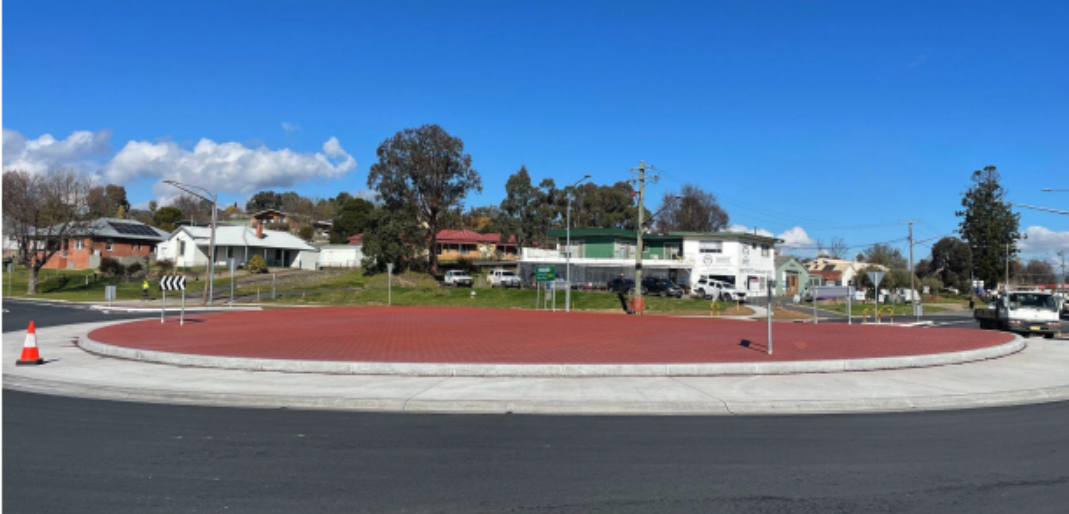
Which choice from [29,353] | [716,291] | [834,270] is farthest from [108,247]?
[834,270]

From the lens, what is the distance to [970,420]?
10398 mm

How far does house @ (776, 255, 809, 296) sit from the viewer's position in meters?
80.1

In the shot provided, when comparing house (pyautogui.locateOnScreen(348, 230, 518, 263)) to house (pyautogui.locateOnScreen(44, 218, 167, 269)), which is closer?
house (pyautogui.locateOnScreen(44, 218, 167, 269))

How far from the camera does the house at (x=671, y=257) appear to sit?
2709 inches

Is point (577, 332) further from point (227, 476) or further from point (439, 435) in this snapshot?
point (227, 476)

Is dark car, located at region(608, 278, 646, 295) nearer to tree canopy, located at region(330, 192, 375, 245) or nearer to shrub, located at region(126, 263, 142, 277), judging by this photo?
shrub, located at region(126, 263, 142, 277)

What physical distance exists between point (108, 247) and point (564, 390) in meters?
81.4

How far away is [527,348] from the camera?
18562mm

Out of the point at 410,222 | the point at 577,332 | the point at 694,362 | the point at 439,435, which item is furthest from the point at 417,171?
the point at 439,435

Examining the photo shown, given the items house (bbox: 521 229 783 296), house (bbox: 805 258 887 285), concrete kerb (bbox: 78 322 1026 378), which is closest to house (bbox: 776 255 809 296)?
house (bbox: 521 229 783 296)

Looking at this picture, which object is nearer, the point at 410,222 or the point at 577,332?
the point at 577,332

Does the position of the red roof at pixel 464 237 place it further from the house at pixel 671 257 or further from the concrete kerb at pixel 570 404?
the concrete kerb at pixel 570 404

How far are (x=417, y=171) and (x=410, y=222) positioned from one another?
17.1ft

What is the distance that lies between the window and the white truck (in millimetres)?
41793
